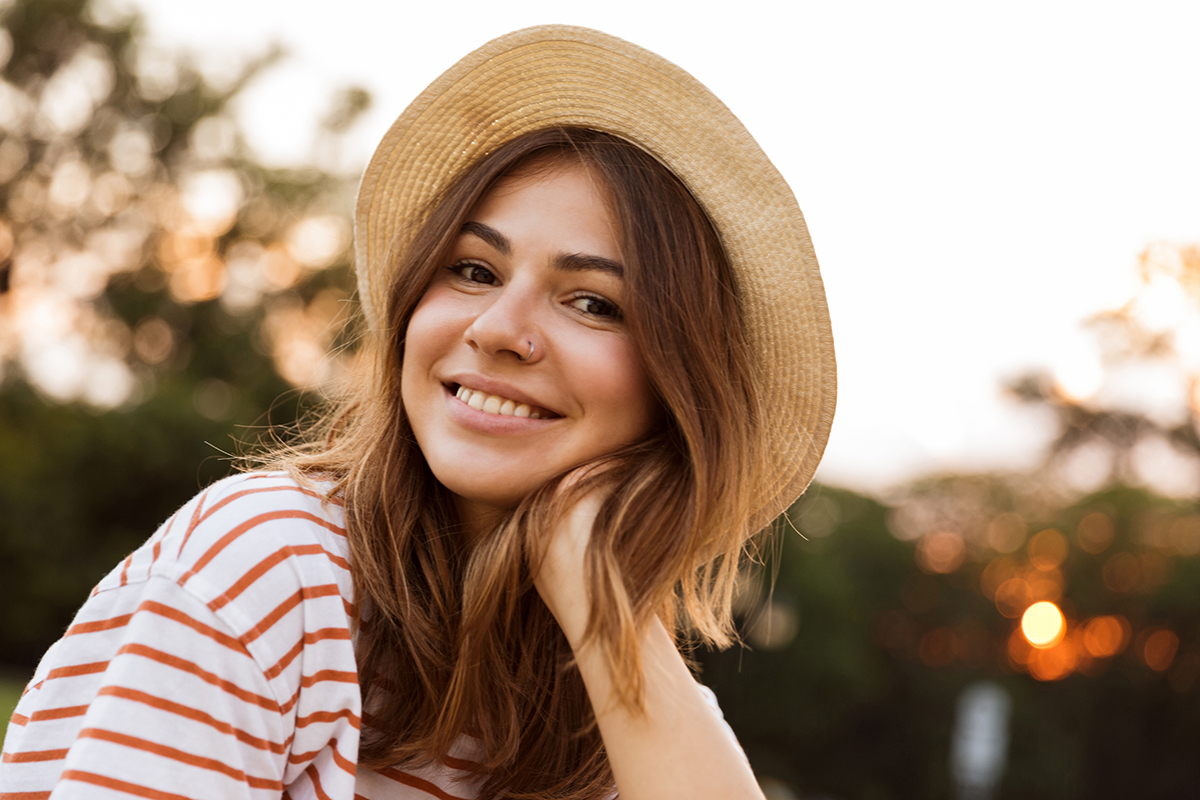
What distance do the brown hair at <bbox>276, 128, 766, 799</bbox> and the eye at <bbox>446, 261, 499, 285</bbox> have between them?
0.05m

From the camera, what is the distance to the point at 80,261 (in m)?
25.7

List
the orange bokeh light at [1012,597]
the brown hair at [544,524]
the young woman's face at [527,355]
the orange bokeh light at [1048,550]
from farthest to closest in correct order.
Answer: the orange bokeh light at [1048,550] → the orange bokeh light at [1012,597] → the young woman's face at [527,355] → the brown hair at [544,524]

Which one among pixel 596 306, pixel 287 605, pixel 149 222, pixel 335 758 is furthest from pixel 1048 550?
pixel 287 605

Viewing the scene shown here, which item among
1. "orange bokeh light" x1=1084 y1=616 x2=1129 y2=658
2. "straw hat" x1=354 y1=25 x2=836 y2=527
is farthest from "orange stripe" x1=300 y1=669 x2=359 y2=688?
"orange bokeh light" x1=1084 y1=616 x2=1129 y2=658

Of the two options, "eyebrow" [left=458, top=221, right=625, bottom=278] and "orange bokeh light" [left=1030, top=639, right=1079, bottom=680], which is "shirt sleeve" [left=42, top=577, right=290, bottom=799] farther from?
"orange bokeh light" [left=1030, top=639, right=1079, bottom=680]

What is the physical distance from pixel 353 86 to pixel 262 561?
27534 millimetres

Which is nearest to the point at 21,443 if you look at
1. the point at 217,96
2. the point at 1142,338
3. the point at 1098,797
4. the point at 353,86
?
the point at 217,96

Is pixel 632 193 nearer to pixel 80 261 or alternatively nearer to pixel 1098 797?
pixel 1098 797

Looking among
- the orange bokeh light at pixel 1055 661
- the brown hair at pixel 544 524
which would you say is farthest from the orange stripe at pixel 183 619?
the orange bokeh light at pixel 1055 661

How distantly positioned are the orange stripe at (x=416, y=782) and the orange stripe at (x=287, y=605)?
0.42 meters

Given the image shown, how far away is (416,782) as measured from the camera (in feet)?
6.56

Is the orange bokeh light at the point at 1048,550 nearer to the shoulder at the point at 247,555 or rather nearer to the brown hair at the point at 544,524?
the brown hair at the point at 544,524

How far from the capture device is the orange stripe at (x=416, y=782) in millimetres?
1978

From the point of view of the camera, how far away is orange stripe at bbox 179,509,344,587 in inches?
63.4
